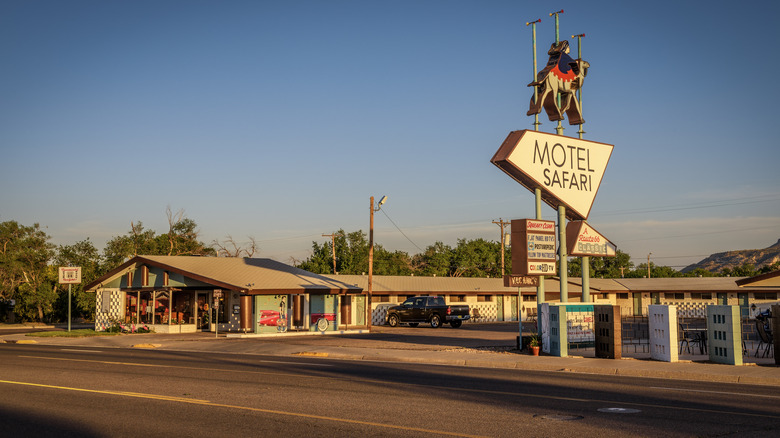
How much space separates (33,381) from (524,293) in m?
48.6

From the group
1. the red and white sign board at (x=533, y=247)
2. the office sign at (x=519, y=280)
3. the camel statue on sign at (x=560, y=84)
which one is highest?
the camel statue on sign at (x=560, y=84)

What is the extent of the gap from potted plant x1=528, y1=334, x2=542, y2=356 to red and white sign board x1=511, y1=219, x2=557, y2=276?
92.4 inches

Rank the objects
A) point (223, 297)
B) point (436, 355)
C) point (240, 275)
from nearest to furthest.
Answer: point (436, 355), point (240, 275), point (223, 297)

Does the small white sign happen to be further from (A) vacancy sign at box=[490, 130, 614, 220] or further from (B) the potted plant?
(A) vacancy sign at box=[490, 130, 614, 220]

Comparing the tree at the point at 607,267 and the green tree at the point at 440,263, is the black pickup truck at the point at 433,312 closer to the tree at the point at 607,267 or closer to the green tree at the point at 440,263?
the green tree at the point at 440,263

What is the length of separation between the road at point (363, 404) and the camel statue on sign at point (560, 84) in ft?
38.5

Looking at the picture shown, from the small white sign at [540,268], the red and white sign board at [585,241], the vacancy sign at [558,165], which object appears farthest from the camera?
the red and white sign board at [585,241]

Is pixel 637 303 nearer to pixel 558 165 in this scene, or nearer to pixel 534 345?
pixel 558 165

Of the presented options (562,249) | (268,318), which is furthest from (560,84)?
(268,318)

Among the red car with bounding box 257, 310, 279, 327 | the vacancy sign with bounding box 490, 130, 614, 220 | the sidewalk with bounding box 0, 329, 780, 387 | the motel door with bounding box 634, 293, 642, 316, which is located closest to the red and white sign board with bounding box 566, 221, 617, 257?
the vacancy sign with bounding box 490, 130, 614, 220

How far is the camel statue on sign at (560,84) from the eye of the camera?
86.6 ft

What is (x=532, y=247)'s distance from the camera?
2509 centimetres

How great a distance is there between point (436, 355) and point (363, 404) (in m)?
12.5

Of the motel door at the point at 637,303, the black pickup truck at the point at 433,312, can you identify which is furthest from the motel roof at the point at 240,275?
the motel door at the point at 637,303
